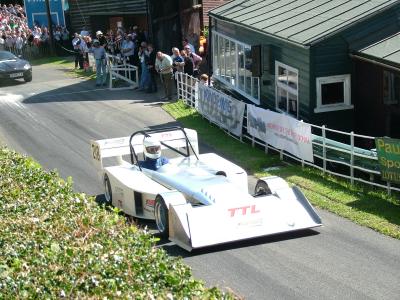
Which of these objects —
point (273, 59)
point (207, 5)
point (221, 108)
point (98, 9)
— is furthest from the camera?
point (98, 9)

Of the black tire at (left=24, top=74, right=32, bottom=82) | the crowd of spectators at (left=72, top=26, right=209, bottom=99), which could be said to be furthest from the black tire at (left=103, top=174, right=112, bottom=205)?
the black tire at (left=24, top=74, right=32, bottom=82)

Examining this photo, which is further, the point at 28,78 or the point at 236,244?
the point at 28,78

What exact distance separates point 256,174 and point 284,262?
6.05 m

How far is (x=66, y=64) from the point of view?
38719mm

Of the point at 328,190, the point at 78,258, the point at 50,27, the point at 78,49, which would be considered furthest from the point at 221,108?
the point at 50,27

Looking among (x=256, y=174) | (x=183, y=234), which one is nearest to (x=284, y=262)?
(x=183, y=234)

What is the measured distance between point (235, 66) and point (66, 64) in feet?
53.1

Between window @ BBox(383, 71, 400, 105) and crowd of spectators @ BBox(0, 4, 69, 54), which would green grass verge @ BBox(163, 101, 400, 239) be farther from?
crowd of spectators @ BBox(0, 4, 69, 54)

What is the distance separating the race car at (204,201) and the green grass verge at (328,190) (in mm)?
1393

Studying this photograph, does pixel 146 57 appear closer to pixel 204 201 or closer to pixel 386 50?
pixel 386 50

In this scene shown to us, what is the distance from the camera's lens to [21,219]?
988 centimetres

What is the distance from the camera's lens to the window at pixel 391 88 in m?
17.7

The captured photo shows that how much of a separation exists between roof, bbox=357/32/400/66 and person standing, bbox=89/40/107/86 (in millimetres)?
14820

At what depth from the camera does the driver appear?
49.5 ft
